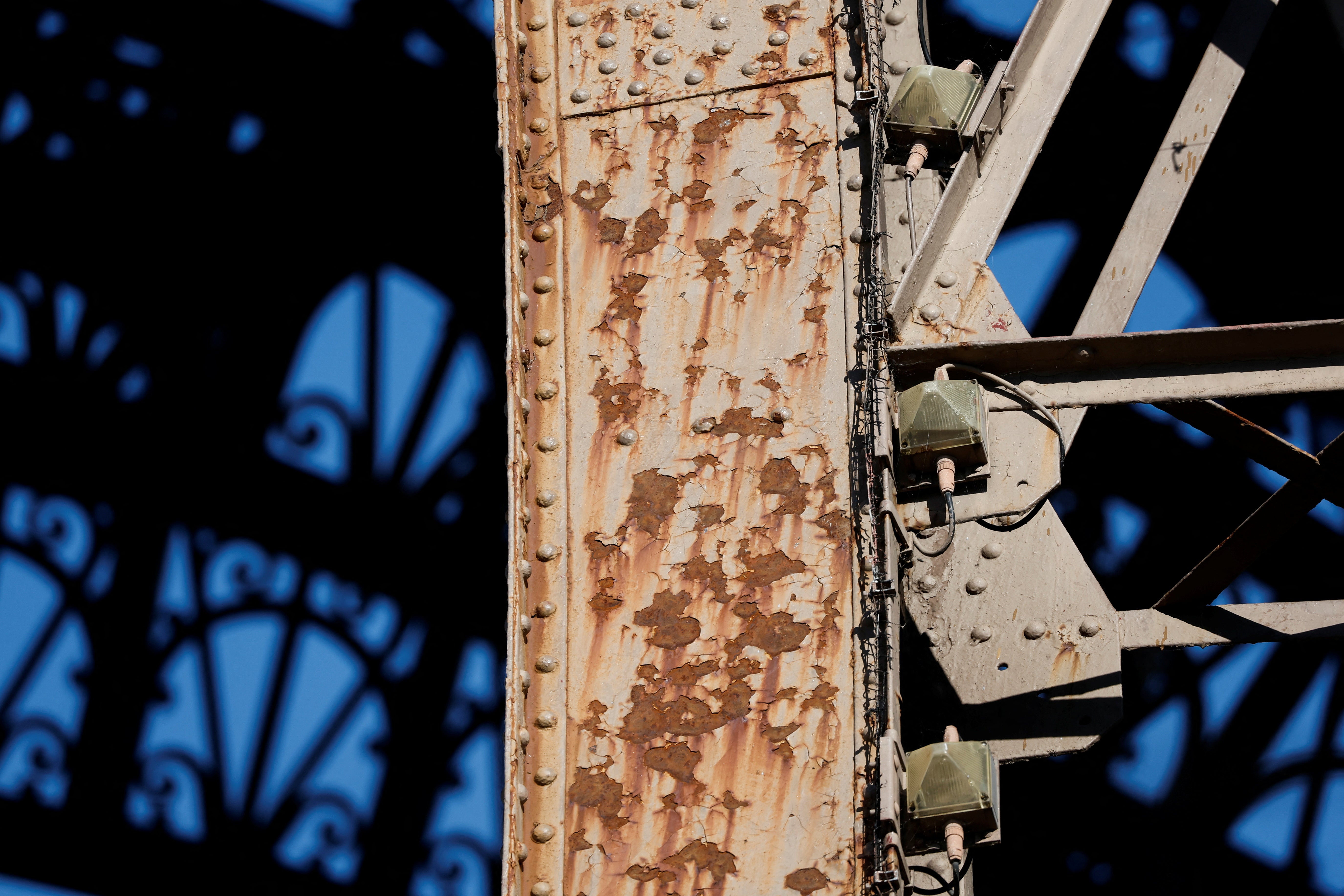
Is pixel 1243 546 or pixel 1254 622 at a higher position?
pixel 1243 546

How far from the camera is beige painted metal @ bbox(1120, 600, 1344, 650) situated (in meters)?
4.38

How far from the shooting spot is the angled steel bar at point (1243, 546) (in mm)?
4105

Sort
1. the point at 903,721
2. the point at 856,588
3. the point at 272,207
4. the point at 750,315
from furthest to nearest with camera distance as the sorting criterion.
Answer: the point at 272,207, the point at 903,721, the point at 750,315, the point at 856,588

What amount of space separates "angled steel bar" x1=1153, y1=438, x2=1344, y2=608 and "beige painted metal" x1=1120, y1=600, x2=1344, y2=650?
56 mm

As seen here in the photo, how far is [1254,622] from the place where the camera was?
14.6 ft

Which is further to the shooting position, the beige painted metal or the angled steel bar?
the beige painted metal

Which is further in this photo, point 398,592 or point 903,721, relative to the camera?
point 398,592

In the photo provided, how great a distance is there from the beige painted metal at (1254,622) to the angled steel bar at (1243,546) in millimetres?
56

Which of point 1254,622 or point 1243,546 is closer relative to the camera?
point 1243,546

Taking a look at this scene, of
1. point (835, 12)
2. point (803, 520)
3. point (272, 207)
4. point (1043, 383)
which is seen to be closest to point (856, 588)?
point (803, 520)

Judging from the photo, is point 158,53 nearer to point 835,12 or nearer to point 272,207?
point 272,207

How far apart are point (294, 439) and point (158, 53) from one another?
191 cm

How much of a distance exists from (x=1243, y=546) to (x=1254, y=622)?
305 mm

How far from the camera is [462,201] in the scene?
793cm
